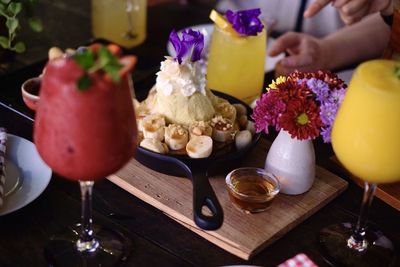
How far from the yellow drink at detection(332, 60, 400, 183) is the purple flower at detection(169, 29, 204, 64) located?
0.31 m

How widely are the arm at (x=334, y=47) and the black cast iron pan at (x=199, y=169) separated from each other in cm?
46

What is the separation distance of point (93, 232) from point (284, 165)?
0.33m

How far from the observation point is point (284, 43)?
144 centimetres

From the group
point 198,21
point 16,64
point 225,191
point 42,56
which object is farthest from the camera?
point 198,21

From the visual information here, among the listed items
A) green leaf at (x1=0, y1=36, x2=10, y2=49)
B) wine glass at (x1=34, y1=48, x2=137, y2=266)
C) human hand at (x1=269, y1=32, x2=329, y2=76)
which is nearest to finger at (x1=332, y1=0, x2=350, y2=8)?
human hand at (x1=269, y1=32, x2=329, y2=76)

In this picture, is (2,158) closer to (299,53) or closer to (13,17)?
(13,17)

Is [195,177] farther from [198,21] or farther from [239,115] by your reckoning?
[198,21]

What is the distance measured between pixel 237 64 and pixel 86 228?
53cm

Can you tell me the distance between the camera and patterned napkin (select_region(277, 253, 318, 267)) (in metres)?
0.80

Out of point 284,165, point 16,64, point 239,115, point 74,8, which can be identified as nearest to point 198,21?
point 74,8

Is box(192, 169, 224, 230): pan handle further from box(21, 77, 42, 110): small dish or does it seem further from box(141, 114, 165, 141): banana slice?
box(21, 77, 42, 110): small dish

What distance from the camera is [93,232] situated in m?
0.86

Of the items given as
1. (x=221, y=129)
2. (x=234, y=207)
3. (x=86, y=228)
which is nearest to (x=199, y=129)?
(x=221, y=129)

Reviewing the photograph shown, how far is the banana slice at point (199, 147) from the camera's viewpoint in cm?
92
